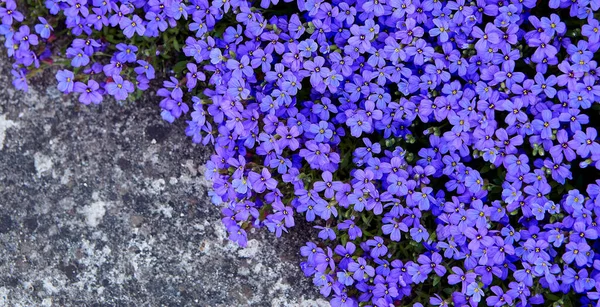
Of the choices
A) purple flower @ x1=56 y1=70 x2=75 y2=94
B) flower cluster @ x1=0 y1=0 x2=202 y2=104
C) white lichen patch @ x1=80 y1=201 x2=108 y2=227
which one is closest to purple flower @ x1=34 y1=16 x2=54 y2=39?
flower cluster @ x1=0 y1=0 x2=202 y2=104

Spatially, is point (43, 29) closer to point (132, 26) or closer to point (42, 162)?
point (132, 26)

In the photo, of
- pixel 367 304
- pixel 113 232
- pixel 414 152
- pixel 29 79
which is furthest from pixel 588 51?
pixel 29 79

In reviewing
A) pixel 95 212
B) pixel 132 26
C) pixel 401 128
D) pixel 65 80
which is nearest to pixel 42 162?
pixel 95 212

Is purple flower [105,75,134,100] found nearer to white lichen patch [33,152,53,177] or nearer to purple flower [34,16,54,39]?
purple flower [34,16,54,39]

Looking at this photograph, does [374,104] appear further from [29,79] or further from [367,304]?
[29,79]

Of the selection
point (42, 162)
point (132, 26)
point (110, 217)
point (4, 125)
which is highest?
point (132, 26)

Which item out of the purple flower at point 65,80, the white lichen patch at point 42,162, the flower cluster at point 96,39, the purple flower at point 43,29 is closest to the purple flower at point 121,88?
the flower cluster at point 96,39
